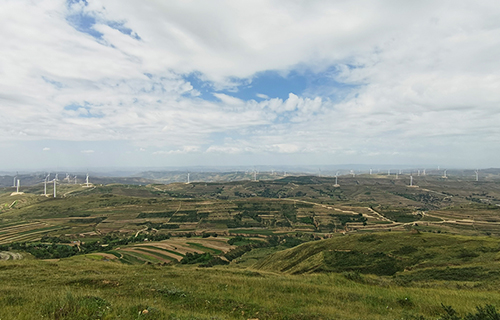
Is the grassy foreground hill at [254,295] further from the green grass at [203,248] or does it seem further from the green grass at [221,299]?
the green grass at [203,248]

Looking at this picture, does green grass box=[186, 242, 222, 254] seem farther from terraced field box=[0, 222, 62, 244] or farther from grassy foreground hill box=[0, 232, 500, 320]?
terraced field box=[0, 222, 62, 244]

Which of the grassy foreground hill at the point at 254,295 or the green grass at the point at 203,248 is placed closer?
the grassy foreground hill at the point at 254,295

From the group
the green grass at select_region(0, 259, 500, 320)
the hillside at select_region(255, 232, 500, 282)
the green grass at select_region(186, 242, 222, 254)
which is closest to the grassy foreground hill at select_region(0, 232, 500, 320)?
the green grass at select_region(0, 259, 500, 320)

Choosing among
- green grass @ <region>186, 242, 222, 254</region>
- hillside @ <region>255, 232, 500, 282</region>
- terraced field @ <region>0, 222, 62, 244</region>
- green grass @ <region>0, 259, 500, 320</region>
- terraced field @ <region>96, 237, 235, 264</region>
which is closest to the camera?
green grass @ <region>0, 259, 500, 320</region>

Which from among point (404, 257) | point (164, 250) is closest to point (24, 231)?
point (164, 250)

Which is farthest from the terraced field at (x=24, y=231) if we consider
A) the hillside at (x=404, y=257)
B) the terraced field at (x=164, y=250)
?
the hillside at (x=404, y=257)

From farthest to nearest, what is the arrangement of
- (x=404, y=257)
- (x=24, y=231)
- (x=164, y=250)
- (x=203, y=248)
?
(x=24, y=231) → (x=203, y=248) → (x=164, y=250) → (x=404, y=257)

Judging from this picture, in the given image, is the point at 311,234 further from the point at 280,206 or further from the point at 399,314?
the point at 399,314

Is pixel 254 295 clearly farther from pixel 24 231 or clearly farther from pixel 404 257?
pixel 24 231

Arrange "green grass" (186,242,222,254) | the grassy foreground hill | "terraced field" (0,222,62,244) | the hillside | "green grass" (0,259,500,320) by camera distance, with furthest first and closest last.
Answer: "terraced field" (0,222,62,244) → "green grass" (186,242,222,254) → the hillside → the grassy foreground hill → "green grass" (0,259,500,320)

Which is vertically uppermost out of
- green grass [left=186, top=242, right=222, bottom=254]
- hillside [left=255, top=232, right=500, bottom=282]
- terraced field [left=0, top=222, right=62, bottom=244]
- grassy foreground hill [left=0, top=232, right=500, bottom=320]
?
grassy foreground hill [left=0, top=232, right=500, bottom=320]

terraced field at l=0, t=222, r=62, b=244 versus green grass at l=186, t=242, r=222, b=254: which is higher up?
green grass at l=186, t=242, r=222, b=254

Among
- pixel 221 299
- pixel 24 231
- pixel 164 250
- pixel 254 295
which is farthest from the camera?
pixel 24 231

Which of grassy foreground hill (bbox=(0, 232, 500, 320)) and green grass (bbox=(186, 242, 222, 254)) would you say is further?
green grass (bbox=(186, 242, 222, 254))
